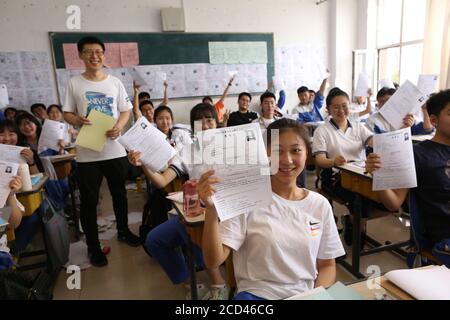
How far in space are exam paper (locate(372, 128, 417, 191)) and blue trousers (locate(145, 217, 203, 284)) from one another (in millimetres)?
1031

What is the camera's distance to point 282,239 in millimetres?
1049

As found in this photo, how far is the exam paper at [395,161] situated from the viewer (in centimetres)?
140

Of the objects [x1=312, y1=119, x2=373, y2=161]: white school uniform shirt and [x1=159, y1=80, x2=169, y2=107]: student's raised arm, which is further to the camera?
[x1=159, y1=80, x2=169, y2=107]: student's raised arm

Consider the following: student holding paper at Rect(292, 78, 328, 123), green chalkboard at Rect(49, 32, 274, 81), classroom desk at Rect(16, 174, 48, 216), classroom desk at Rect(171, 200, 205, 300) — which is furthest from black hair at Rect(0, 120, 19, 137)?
student holding paper at Rect(292, 78, 328, 123)

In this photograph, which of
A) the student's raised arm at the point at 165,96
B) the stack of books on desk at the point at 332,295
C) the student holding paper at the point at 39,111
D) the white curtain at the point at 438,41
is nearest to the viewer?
the stack of books on desk at the point at 332,295

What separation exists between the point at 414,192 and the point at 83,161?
6.75ft

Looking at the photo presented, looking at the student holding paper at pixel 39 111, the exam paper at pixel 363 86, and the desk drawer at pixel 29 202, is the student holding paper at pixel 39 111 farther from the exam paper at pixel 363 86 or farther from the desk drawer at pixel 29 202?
the exam paper at pixel 363 86

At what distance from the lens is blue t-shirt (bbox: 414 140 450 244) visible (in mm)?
1444

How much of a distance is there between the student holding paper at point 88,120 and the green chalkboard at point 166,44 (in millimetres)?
2953

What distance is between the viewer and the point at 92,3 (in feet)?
15.7

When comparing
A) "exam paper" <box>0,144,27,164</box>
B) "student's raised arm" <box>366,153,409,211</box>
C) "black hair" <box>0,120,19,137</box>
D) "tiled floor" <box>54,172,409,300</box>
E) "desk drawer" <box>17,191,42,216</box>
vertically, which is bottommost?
"tiled floor" <box>54,172,409,300</box>

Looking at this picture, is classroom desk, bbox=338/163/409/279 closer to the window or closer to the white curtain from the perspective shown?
the white curtain

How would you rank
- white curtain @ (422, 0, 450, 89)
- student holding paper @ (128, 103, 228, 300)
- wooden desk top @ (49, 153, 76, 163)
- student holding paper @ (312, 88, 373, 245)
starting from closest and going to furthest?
student holding paper @ (128, 103, 228, 300), student holding paper @ (312, 88, 373, 245), wooden desk top @ (49, 153, 76, 163), white curtain @ (422, 0, 450, 89)

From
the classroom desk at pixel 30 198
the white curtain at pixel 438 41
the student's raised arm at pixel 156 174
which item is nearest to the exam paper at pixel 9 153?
the classroom desk at pixel 30 198
